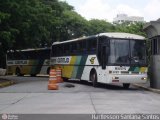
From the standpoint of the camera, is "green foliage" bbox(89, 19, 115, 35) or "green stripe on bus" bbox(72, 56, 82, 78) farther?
"green foliage" bbox(89, 19, 115, 35)

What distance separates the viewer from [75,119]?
12.8 metres

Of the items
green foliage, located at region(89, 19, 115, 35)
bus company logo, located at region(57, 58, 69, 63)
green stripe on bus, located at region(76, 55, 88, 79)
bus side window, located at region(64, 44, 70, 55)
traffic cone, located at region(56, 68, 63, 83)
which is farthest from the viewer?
green foliage, located at region(89, 19, 115, 35)

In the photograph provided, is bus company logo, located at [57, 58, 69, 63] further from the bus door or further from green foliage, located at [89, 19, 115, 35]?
green foliage, located at [89, 19, 115, 35]

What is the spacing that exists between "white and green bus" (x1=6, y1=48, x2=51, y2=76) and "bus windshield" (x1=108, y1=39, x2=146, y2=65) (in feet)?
60.3

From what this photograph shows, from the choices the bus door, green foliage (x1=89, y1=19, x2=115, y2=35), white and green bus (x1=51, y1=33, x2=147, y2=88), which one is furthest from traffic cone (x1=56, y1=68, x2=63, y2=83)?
green foliage (x1=89, y1=19, x2=115, y2=35)

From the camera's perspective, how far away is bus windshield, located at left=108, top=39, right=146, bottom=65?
2584 cm

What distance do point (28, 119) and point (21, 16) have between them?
2225cm

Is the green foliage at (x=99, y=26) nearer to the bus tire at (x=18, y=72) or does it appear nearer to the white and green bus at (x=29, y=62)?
the white and green bus at (x=29, y=62)

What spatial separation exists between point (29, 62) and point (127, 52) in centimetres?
2335

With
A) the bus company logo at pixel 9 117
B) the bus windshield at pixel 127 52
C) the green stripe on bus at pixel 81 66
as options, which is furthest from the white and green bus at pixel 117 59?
the bus company logo at pixel 9 117

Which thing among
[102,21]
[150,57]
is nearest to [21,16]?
[150,57]

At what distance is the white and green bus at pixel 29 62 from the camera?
1770 inches

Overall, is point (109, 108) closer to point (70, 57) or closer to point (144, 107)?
point (144, 107)

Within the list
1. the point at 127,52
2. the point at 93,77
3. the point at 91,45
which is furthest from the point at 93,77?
the point at 127,52
